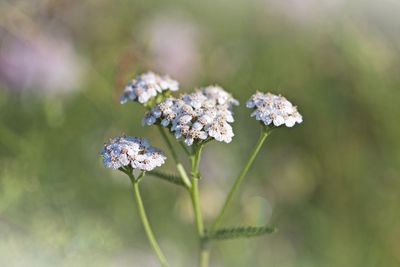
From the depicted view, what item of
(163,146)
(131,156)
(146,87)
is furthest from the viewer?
(163,146)

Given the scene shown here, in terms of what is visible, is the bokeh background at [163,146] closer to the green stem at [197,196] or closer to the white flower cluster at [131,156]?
the green stem at [197,196]

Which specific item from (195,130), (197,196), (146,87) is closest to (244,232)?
(197,196)

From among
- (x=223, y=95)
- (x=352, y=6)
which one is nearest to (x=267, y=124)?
(x=223, y=95)

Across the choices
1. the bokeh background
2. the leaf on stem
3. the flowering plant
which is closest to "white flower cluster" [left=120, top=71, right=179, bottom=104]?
the flowering plant

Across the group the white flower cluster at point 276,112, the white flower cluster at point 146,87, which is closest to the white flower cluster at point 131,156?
the white flower cluster at point 146,87

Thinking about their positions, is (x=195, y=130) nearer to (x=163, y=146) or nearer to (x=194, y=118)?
(x=194, y=118)

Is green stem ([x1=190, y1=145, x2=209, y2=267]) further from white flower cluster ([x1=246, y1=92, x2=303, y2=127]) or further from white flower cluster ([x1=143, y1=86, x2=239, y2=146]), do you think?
white flower cluster ([x1=246, y1=92, x2=303, y2=127])
